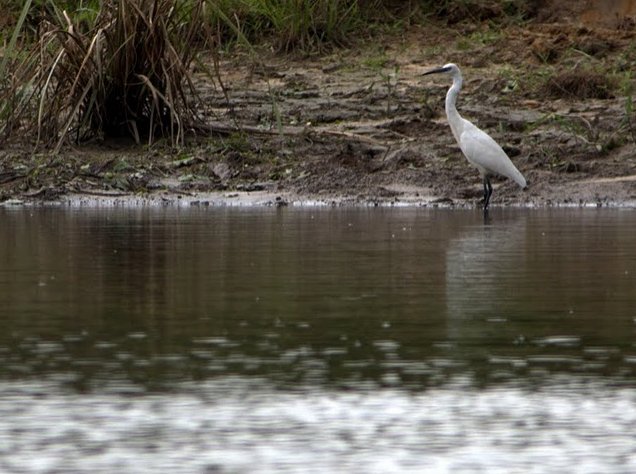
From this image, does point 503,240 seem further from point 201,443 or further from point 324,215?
point 201,443

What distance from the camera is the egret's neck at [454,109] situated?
16.3 metres

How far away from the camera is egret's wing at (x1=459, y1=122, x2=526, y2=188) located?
15.4 metres

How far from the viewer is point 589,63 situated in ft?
61.2

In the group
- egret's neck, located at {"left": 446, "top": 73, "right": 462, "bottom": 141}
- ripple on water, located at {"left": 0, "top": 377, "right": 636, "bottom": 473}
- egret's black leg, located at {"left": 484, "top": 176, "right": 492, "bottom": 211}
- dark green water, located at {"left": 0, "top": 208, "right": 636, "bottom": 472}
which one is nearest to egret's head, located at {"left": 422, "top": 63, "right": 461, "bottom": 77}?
egret's neck, located at {"left": 446, "top": 73, "right": 462, "bottom": 141}

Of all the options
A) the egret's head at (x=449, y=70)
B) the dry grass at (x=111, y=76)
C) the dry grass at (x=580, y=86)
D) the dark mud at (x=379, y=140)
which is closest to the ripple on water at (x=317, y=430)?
the dark mud at (x=379, y=140)

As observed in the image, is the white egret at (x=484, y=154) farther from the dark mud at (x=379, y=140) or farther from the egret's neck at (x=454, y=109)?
the dark mud at (x=379, y=140)

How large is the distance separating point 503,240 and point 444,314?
3.82 m

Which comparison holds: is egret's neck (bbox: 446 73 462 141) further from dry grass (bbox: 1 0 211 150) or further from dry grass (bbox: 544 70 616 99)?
dry grass (bbox: 1 0 211 150)

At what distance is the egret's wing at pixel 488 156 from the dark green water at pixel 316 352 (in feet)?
11.7

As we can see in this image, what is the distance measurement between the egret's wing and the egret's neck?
0.39 m

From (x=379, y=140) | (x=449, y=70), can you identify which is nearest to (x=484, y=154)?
(x=379, y=140)

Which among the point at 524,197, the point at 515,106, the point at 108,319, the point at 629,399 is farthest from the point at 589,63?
the point at 629,399

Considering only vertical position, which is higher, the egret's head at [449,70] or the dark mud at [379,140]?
the egret's head at [449,70]

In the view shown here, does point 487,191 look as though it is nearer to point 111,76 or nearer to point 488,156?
point 488,156
